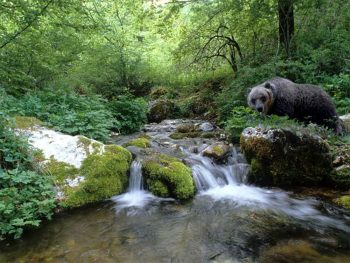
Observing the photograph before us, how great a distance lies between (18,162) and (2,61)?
373 centimetres

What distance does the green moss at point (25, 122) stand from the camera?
607 centimetres

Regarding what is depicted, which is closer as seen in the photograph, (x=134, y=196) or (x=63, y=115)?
(x=134, y=196)

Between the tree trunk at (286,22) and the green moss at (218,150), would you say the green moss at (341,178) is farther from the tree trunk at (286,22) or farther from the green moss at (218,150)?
the tree trunk at (286,22)

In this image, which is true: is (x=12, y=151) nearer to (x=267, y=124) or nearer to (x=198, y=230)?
(x=198, y=230)

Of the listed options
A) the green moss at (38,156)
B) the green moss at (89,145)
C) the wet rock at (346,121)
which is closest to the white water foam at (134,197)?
the green moss at (89,145)

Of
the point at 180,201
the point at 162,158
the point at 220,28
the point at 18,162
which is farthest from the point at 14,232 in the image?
the point at 220,28

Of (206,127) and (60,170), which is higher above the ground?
(206,127)

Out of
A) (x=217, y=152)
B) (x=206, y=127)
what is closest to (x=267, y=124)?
(x=217, y=152)

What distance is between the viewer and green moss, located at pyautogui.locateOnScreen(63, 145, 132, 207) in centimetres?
511

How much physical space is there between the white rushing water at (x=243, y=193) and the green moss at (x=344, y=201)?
0.32 metres

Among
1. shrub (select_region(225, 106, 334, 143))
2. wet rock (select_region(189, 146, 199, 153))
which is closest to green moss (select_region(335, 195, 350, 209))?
shrub (select_region(225, 106, 334, 143))

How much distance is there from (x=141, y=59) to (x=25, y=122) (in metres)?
9.83

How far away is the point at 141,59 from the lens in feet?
50.4

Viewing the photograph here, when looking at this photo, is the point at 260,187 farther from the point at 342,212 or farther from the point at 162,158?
the point at 162,158
